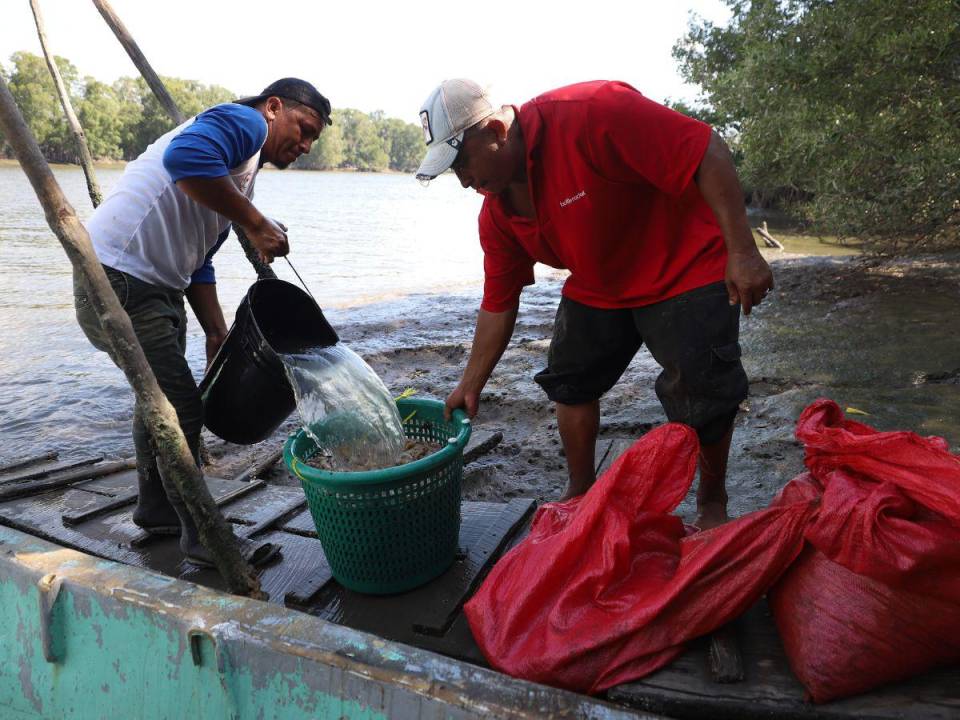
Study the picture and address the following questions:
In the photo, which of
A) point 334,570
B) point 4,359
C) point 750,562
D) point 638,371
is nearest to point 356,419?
point 334,570

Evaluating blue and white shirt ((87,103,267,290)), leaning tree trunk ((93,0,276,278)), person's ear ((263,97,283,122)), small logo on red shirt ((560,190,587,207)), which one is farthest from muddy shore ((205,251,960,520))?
leaning tree trunk ((93,0,276,278))

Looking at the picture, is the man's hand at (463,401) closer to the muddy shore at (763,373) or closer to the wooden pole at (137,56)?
the muddy shore at (763,373)

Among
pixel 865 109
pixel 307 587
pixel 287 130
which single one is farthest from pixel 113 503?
pixel 865 109

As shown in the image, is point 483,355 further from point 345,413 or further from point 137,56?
point 137,56

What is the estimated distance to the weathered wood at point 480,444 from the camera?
3982 millimetres

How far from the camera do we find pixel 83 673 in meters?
2.06

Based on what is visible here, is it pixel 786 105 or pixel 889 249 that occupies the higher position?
pixel 786 105

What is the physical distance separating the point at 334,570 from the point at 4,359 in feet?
24.3

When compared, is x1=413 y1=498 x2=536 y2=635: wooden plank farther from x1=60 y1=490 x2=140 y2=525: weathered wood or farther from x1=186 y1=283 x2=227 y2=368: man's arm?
x1=186 y1=283 x2=227 y2=368: man's arm

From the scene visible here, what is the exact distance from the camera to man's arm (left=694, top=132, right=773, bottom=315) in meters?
2.11

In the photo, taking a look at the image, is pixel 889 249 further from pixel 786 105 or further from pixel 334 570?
pixel 334 570

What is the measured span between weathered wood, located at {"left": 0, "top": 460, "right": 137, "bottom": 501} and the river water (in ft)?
4.97

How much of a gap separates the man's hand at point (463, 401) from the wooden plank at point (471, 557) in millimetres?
480

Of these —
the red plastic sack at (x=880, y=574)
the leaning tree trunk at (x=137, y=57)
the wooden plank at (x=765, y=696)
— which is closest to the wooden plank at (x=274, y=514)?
the wooden plank at (x=765, y=696)
